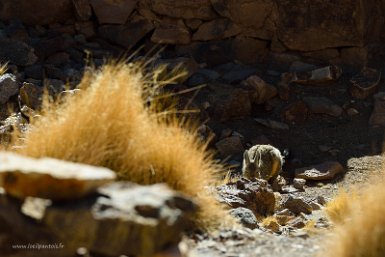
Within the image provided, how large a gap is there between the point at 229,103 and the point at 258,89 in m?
0.54

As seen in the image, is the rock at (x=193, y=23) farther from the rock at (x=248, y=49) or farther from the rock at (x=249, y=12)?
the rock at (x=248, y=49)

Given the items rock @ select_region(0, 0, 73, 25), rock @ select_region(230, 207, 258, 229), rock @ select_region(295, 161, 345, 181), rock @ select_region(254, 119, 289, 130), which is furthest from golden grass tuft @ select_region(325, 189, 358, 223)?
rock @ select_region(0, 0, 73, 25)

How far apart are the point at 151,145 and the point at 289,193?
4.34m

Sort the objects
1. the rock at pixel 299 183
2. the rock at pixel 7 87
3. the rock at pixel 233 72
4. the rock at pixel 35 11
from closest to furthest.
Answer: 1. the rock at pixel 7 87
2. the rock at pixel 299 183
3. the rock at pixel 233 72
4. the rock at pixel 35 11

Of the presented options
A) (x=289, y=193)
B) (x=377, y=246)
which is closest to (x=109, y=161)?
(x=377, y=246)

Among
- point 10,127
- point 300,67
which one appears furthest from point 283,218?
point 300,67

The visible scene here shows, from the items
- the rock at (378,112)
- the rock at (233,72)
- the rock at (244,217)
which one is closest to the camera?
the rock at (244,217)

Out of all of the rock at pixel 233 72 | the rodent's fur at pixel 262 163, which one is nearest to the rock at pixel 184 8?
the rock at pixel 233 72

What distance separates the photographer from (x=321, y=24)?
10.2 metres

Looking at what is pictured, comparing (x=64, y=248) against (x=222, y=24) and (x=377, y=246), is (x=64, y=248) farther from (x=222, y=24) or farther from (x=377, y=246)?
(x=222, y=24)

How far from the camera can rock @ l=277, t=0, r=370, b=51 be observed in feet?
33.2

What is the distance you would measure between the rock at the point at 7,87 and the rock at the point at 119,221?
17.2ft

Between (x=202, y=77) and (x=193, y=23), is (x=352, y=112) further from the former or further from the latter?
(x=193, y=23)

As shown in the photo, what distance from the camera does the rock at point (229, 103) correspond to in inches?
379
